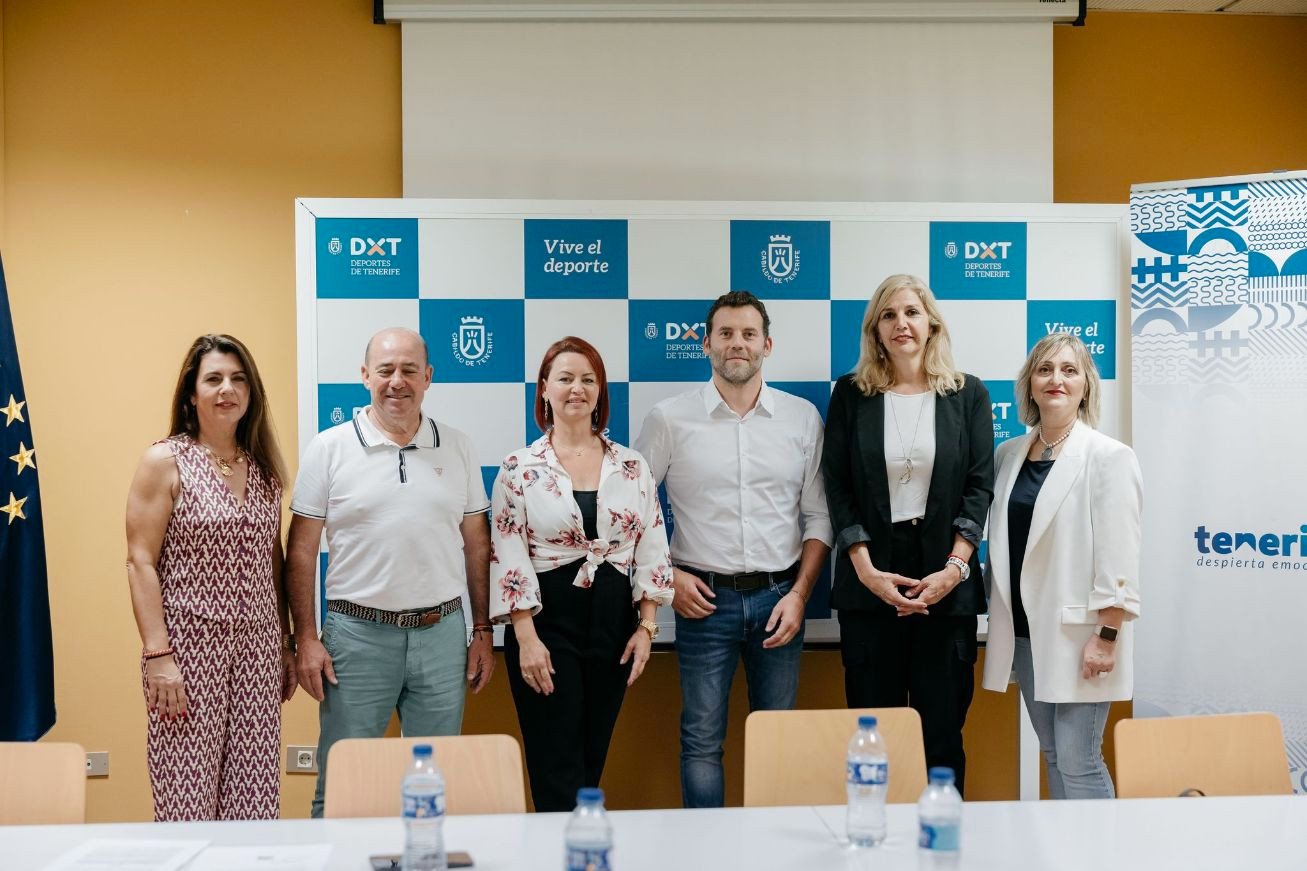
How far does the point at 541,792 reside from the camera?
2705 mm

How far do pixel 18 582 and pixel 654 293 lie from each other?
7.24 ft

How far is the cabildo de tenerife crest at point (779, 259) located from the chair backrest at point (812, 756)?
1.73 meters

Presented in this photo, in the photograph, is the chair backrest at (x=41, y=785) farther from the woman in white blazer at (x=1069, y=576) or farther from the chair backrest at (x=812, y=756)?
the woman in white blazer at (x=1069, y=576)

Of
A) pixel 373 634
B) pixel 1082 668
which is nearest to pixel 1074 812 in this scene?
pixel 1082 668

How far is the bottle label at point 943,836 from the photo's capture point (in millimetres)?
1604

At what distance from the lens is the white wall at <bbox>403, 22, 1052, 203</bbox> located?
11.5 ft

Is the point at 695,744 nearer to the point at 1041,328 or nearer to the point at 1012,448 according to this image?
the point at 1012,448

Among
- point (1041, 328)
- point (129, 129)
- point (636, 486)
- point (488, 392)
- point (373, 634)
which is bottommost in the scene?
point (373, 634)

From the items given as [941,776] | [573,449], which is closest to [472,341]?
[573,449]

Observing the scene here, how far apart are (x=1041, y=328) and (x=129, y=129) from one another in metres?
3.40

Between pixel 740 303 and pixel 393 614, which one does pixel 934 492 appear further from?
pixel 393 614

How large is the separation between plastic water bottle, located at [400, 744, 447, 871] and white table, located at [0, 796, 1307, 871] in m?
0.12

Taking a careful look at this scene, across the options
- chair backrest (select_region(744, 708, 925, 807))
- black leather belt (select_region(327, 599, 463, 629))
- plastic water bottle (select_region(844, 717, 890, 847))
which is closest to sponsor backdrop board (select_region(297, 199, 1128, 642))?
black leather belt (select_region(327, 599, 463, 629))

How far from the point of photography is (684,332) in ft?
11.1
